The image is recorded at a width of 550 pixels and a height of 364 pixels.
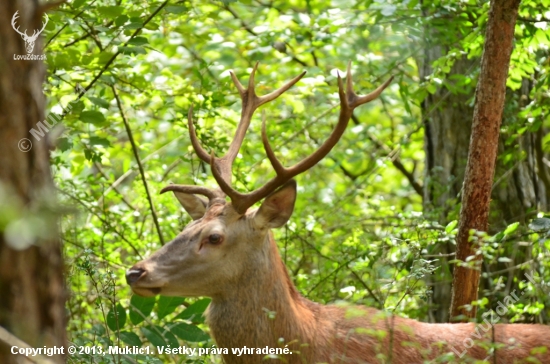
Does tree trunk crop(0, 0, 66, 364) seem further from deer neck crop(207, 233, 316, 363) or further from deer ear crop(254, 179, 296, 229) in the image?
deer ear crop(254, 179, 296, 229)

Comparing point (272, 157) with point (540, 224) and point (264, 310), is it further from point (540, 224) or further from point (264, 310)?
point (540, 224)

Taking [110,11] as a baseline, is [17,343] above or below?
below

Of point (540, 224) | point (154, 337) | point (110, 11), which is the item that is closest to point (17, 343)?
point (154, 337)

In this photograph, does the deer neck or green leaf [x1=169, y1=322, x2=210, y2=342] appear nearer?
the deer neck

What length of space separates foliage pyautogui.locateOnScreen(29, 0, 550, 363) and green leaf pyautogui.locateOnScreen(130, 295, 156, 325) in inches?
0.5

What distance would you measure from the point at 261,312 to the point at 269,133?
3631mm

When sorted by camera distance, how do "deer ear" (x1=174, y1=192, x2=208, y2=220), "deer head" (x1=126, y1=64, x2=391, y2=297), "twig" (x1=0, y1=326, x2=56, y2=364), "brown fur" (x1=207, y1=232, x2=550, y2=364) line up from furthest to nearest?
"deer ear" (x1=174, y1=192, x2=208, y2=220)
"deer head" (x1=126, y1=64, x2=391, y2=297)
"brown fur" (x1=207, y1=232, x2=550, y2=364)
"twig" (x1=0, y1=326, x2=56, y2=364)

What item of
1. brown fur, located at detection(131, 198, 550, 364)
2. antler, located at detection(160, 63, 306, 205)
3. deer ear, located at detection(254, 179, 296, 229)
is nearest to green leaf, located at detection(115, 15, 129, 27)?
antler, located at detection(160, 63, 306, 205)

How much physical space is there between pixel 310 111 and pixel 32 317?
23.6 feet

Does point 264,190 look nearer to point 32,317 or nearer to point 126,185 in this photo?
point 32,317

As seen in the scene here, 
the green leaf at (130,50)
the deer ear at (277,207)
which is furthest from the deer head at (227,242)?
the green leaf at (130,50)

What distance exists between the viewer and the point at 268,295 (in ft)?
16.0

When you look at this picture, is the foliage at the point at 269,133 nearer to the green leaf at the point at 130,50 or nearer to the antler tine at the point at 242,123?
the green leaf at the point at 130,50

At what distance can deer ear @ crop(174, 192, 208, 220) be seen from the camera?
5688 millimetres
